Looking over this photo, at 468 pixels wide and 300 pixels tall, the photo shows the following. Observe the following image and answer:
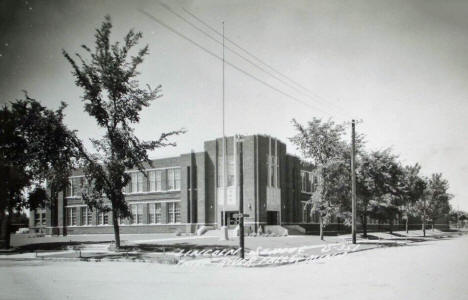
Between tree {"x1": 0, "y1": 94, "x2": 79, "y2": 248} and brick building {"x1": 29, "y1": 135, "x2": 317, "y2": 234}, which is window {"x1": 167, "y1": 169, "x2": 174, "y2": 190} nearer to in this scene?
brick building {"x1": 29, "y1": 135, "x2": 317, "y2": 234}

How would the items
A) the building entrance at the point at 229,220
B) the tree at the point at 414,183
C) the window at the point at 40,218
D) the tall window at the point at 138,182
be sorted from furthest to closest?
the window at the point at 40,218 < the tall window at the point at 138,182 < the tree at the point at 414,183 < the building entrance at the point at 229,220

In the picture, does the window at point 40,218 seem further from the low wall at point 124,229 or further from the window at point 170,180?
the window at point 170,180

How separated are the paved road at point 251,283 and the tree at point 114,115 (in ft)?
36.0

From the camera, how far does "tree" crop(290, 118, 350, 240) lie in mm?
35688

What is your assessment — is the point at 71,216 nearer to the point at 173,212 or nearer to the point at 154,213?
the point at 154,213

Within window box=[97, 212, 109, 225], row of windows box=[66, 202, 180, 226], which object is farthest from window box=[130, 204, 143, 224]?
window box=[97, 212, 109, 225]

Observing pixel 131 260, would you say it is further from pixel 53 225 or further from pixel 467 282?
pixel 53 225

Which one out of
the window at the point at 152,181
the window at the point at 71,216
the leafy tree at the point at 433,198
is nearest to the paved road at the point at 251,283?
the window at the point at 152,181

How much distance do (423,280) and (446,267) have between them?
14.4 ft

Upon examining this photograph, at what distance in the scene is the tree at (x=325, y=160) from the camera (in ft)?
117

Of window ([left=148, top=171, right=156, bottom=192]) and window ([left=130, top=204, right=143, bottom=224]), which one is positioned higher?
window ([left=148, top=171, right=156, bottom=192])

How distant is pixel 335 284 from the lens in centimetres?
1291

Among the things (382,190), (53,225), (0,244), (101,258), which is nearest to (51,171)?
(101,258)

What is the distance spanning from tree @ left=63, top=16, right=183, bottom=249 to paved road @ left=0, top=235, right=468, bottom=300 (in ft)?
36.0
